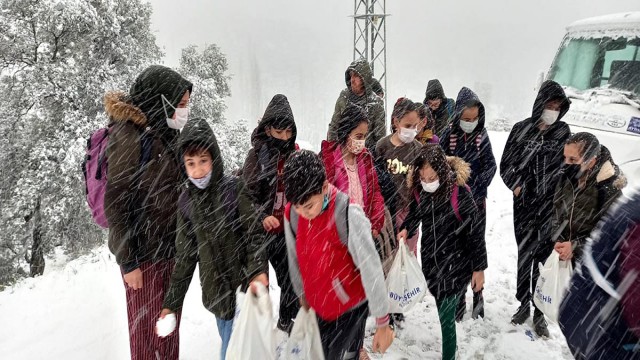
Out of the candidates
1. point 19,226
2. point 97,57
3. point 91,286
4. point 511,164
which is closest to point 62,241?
point 19,226

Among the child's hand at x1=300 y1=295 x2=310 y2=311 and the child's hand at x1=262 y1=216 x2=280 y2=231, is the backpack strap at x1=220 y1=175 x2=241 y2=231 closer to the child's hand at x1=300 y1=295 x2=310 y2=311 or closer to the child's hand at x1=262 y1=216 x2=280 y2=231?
the child's hand at x1=262 y1=216 x2=280 y2=231

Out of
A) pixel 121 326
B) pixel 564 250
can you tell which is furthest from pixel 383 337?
pixel 121 326

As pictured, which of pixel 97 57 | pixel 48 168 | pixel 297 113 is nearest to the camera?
pixel 48 168

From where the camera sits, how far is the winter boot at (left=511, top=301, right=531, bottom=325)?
4.17m

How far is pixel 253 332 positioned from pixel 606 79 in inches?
239

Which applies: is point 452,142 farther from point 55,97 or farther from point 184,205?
point 55,97

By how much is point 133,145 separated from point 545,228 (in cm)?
378

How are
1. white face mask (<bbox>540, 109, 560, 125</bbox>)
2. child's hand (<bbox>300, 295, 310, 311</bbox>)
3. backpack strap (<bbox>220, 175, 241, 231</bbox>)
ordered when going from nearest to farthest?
child's hand (<bbox>300, 295, 310, 311</bbox>)
backpack strap (<bbox>220, 175, 241, 231</bbox>)
white face mask (<bbox>540, 109, 560, 125</bbox>)

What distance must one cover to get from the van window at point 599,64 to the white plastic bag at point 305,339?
17.6 ft

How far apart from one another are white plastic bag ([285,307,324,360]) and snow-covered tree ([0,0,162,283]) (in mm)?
11028

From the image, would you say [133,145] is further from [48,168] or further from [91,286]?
[48,168]

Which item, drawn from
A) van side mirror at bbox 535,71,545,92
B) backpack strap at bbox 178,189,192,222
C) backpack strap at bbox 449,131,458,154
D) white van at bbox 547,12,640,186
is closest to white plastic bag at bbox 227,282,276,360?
backpack strap at bbox 178,189,192,222

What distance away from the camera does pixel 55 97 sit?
40.5 feet

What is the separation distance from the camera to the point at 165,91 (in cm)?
276
